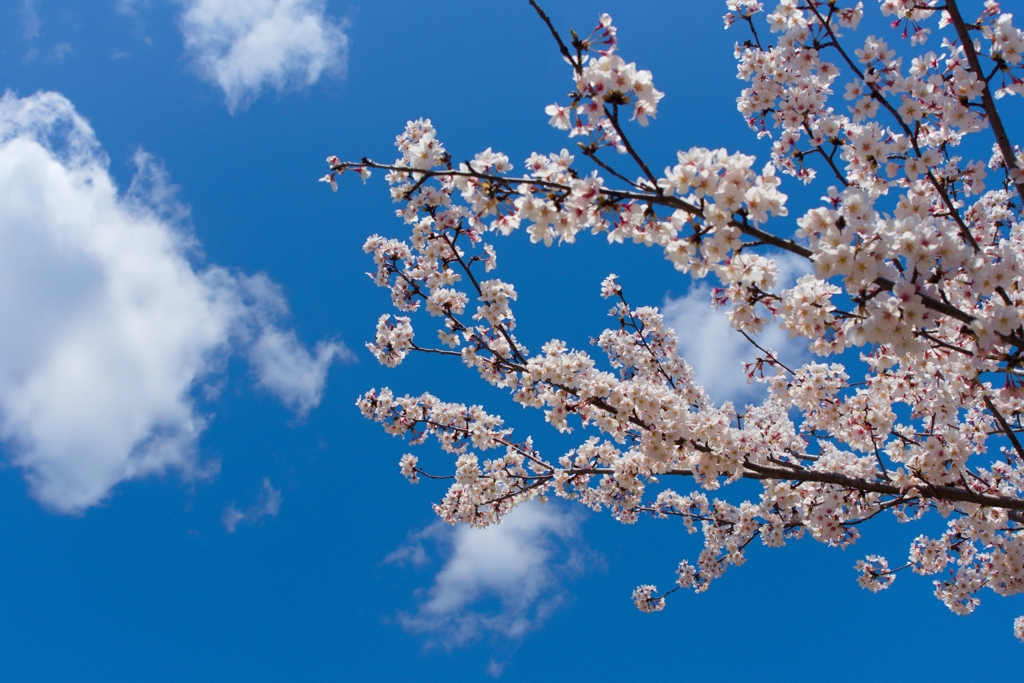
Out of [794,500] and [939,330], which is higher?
[939,330]

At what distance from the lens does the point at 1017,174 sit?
5465 mm

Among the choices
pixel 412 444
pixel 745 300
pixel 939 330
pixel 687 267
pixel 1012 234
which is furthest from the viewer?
pixel 412 444

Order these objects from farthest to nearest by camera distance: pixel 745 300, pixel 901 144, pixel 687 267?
pixel 901 144, pixel 745 300, pixel 687 267

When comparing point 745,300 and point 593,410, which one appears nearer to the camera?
point 745,300

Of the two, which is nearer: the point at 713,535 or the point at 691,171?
the point at 691,171

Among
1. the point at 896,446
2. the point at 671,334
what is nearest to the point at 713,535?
the point at 671,334

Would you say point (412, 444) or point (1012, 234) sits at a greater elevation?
point (1012, 234)

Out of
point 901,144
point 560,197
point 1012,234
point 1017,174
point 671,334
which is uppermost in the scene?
point 671,334

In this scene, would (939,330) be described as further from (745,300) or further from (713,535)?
(713,535)

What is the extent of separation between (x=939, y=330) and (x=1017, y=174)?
194 centimetres

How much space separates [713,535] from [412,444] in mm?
7134

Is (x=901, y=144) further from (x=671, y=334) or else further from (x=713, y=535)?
(x=713, y=535)

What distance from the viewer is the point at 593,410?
7.00m

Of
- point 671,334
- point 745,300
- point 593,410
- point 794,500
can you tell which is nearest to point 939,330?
point 745,300
